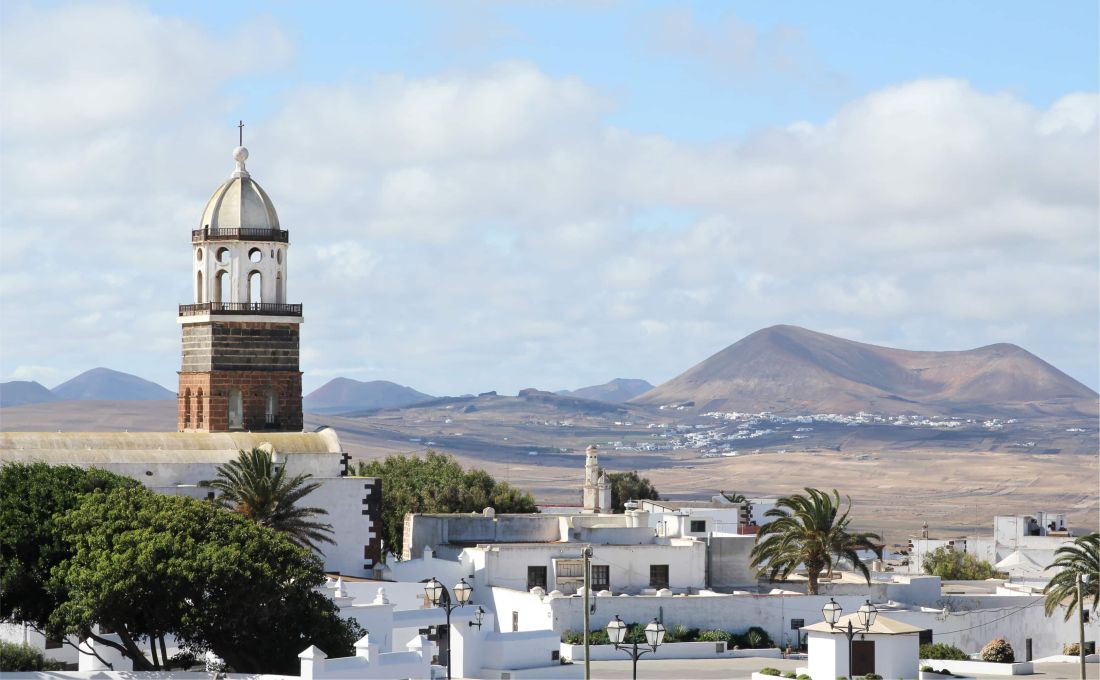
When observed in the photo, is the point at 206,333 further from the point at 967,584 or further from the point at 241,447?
the point at 967,584

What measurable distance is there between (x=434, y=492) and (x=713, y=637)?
24.2 m

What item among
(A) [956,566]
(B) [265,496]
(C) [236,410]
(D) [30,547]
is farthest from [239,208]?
(A) [956,566]

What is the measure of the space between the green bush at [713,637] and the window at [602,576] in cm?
479

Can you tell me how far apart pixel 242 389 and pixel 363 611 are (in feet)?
61.6

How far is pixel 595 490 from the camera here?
73062 mm

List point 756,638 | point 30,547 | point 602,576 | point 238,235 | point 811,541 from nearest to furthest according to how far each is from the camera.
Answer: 1. point 30,547
2. point 756,638
3. point 811,541
4. point 602,576
5. point 238,235

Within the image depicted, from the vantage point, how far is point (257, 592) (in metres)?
32.9

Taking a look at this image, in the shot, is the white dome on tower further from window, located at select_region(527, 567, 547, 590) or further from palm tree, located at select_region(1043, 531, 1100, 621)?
palm tree, located at select_region(1043, 531, 1100, 621)

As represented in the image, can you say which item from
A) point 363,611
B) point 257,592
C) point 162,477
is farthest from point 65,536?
point 162,477

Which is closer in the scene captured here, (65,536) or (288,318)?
(65,536)

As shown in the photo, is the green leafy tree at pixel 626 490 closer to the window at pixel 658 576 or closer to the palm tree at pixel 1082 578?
the window at pixel 658 576

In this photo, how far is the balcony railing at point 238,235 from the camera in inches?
2173

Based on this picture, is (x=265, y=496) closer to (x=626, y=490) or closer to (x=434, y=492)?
(x=434, y=492)

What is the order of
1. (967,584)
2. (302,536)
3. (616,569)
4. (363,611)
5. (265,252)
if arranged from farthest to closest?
(967,584) < (265,252) < (616,569) < (302,536) < (363,611)
